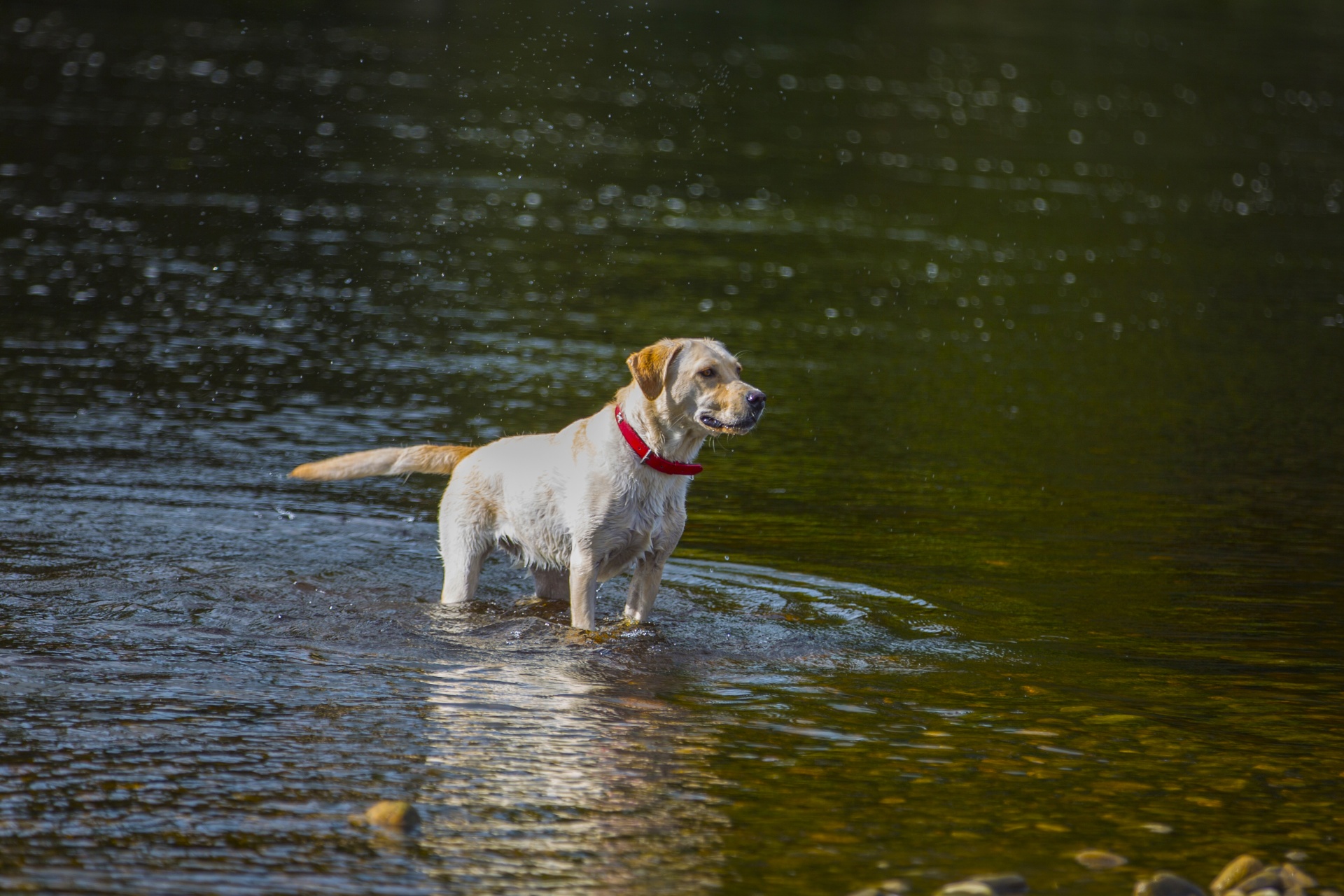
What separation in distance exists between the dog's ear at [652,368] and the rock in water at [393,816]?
2739 millimetres

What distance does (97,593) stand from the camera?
8.63 meters

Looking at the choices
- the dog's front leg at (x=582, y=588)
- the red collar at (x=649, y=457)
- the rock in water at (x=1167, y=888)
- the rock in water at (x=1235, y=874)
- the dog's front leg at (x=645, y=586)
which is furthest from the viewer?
the dog's front leg at (x=645, y=586)

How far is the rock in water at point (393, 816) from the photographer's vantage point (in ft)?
18.6

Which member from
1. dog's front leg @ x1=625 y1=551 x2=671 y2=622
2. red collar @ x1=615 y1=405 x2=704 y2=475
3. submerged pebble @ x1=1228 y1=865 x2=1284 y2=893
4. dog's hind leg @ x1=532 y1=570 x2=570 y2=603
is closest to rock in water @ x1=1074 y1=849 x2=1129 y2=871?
submerged pebble @ x1=1228 y1=865 x2=1284 y2=893

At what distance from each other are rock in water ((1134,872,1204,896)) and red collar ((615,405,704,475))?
322 cm

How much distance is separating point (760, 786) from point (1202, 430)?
8.94 m

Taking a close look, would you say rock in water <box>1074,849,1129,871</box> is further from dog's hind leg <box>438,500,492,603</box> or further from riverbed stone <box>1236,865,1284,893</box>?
dog's hind leg <box>438,500,492,603</box>

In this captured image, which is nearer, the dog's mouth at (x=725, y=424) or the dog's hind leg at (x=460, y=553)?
the dog's mouth at (x=725, y=424)

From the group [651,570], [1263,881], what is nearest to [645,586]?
[651,570]

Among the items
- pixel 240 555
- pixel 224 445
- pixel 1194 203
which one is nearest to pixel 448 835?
pixel 240 555

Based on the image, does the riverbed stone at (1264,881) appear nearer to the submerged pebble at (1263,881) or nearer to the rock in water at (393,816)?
the submerged pebble at (1263,881)

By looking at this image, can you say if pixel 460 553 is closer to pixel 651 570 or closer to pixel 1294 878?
pixel 651 570

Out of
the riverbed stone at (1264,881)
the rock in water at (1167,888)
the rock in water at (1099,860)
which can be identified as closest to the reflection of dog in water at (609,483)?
the rock in water at (1099,860)

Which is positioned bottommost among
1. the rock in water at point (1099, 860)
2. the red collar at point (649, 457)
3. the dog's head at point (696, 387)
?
the rock in water at point (1099, 860)
